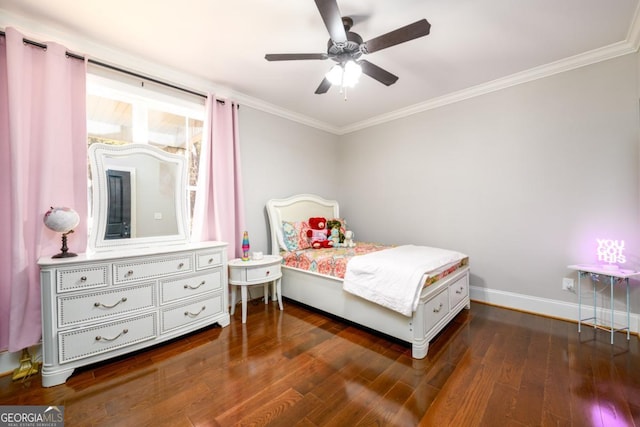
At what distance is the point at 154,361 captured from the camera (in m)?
2.07

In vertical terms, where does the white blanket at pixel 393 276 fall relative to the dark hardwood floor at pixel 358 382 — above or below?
above

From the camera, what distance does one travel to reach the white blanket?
6.80ft

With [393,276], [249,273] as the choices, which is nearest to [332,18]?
[393,276]

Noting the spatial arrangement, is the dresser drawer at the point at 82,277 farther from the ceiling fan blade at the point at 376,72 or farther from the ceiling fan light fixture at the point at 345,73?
the ceiling fan blade at the point at 376,72

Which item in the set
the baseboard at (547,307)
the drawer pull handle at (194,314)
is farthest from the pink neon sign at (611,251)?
the drawer pull handle at (194,314)

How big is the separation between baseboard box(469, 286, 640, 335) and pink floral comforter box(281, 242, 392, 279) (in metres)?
1.44

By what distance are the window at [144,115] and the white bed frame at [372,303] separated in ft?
4.07

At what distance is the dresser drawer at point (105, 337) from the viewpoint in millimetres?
1829

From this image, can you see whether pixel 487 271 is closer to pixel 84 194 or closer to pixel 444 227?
pixel 444 227

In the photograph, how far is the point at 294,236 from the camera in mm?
3488

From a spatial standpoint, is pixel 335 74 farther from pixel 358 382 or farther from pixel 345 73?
pixel 358 382

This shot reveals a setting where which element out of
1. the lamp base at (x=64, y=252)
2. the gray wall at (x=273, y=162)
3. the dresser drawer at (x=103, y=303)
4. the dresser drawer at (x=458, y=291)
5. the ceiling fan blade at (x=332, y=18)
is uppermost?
the ceiling fan blade at (x=332, y=18)

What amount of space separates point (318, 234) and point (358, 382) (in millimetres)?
2015

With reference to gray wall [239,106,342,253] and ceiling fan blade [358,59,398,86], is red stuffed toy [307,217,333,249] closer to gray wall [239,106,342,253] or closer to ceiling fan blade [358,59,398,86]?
gray wall [239,106,342,253]
